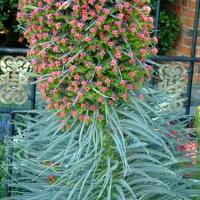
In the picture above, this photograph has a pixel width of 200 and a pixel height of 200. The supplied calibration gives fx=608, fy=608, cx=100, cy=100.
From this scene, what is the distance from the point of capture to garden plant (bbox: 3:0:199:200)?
8.09 ft

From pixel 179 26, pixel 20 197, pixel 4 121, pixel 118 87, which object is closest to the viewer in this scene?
pixel 118 87

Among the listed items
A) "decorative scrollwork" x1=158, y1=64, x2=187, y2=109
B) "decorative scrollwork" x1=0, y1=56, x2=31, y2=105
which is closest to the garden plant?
"decorative scrollwork" x1=0, y1=56, x2=31, y2=105

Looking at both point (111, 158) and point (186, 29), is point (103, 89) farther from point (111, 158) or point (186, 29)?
point (186, 29)

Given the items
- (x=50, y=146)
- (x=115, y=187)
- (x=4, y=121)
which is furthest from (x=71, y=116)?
(x=4, y=121)

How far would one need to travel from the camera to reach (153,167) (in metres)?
2.76

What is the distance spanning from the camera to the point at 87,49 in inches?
97.6

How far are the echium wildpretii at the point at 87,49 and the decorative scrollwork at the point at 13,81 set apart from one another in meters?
0.89

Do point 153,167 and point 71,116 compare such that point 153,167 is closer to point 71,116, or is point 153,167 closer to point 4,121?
point 71,116

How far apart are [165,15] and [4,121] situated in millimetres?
2822

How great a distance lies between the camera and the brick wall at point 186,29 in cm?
575

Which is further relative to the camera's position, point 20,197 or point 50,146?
point 20,197

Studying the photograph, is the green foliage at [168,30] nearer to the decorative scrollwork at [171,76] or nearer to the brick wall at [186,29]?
the brick wall at [186,29]

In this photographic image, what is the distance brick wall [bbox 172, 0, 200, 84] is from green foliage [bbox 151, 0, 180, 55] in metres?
0.06

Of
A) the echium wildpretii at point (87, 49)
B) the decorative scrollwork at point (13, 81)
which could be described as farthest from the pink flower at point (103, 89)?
the decorative scrollwork at point (13, 81)
